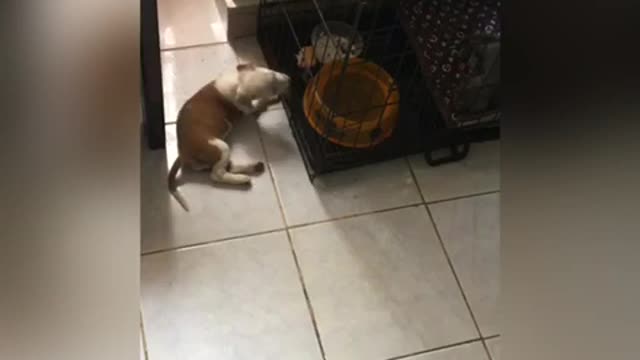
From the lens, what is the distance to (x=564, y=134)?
33cm

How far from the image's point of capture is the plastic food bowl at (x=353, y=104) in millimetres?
1408

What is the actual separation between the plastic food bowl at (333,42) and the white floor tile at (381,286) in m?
0.28

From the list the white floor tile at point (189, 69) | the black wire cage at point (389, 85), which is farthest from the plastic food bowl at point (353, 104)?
the white floor tile at point (189, 69)

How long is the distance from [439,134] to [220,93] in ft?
1.24

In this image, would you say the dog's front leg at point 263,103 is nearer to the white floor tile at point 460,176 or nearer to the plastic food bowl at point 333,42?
the plastic food bowl at point 333,42

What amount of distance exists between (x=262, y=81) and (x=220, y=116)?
0.30ft

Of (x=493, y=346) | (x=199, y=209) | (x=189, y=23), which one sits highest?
(x=189, y=23)

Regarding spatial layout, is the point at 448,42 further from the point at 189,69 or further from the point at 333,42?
the point at 189,69

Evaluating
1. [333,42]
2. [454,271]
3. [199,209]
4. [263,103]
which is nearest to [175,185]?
[199,209]

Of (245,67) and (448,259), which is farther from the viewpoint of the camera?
(245,67)

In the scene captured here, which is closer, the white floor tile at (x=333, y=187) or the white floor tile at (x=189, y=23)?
the white floor tile at (x=333, y=187)

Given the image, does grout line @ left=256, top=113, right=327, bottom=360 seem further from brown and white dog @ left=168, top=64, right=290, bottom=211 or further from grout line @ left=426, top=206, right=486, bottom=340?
grout line @ left=426, top=206, right=486, bottom=340

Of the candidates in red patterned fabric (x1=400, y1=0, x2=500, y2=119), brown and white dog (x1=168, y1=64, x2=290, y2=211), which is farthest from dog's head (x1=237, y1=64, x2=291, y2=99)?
red patterned fabric (x1=400, y1=0, x2=500, y2=119)

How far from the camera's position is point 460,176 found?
4.85 ft
